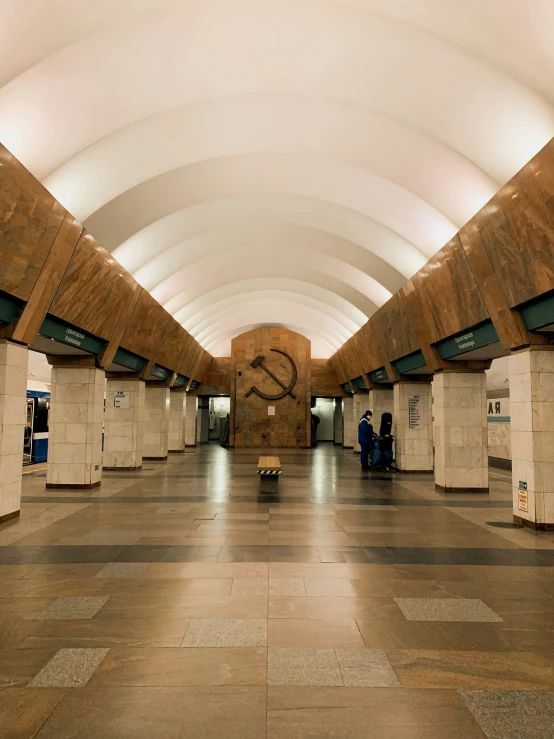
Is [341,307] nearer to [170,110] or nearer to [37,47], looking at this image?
[170,110]

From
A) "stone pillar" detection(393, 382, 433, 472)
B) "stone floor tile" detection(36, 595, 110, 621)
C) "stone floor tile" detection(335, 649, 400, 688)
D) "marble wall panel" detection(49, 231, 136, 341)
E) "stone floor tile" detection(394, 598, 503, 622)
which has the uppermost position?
"marble wall panel" detection(49, 231, 136, 341)

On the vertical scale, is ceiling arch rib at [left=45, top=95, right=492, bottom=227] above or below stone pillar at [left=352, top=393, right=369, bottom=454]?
above

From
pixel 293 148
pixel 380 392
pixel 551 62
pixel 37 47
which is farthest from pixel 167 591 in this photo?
pixel 380 392

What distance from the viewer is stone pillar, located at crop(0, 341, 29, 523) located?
308 inches

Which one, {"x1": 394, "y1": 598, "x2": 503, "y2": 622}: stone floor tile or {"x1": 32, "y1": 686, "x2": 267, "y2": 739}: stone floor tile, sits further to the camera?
{"x1": 394, "y1": 598, "x2": 503, "y2": 622}: stone floor tile

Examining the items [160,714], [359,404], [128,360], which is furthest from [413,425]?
[160,714]

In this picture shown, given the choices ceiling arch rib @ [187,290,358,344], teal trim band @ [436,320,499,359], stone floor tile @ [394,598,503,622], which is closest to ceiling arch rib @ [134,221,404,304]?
teal trim band @ [436,320,499,359]

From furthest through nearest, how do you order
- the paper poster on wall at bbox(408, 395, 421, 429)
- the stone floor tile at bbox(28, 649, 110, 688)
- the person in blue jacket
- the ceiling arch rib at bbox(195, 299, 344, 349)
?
1. the ceiling arch rib at bbox(195, 299, 344, 349)
2. the person in blue jacket
3. the paper poster on wall at bbox(408, 395, 421, 429)
4. the stone floor tile at bbox(28, 649, 110, 688)

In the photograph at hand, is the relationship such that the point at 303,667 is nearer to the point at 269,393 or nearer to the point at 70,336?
the point at 70,336

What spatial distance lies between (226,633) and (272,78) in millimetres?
7209

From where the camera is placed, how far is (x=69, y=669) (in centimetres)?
337

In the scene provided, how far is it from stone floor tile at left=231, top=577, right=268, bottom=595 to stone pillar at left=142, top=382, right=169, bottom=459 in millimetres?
14510

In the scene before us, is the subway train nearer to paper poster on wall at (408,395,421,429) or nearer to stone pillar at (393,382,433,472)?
stone pillar at (393,382,433,472)

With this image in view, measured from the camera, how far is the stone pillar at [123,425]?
15.8 meters
